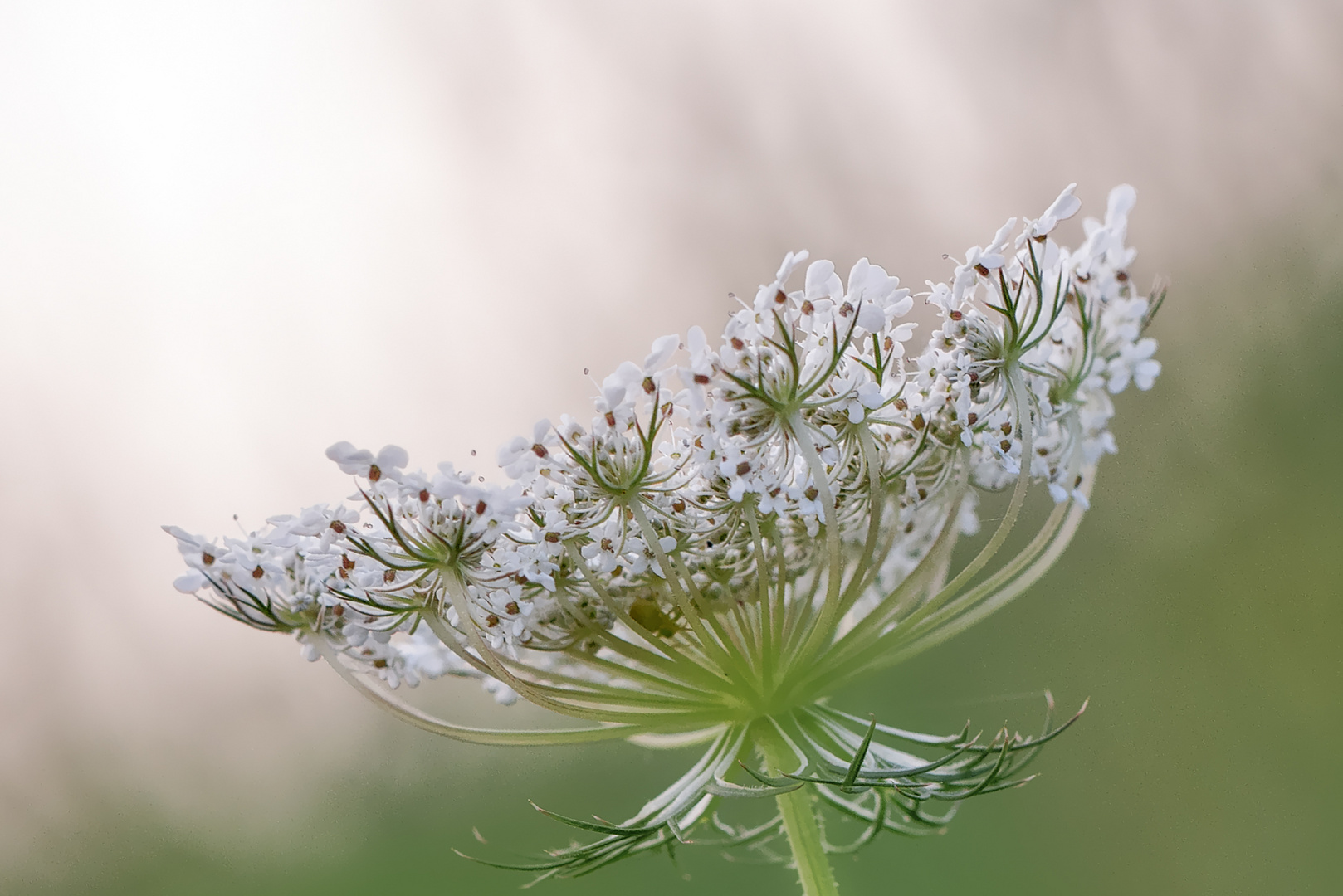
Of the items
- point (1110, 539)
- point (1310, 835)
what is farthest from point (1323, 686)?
point (1110, 539)

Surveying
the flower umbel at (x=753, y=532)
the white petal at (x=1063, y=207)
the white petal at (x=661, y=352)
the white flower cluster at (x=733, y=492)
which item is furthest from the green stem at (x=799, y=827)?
the white petal at (x=1063, y=207)

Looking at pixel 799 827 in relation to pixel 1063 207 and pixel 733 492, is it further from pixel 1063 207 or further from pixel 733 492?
pixel 1063 207

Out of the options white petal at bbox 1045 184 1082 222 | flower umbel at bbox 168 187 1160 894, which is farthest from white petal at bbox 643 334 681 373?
white petal at bbox 1045 184 1082 222

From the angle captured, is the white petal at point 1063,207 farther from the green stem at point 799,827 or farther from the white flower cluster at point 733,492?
the green stem at point 799,827

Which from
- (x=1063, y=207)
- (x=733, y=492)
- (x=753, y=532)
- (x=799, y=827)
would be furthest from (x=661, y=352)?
(x=799, y=827)

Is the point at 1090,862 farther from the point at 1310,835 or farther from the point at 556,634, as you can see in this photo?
the point at 556,634

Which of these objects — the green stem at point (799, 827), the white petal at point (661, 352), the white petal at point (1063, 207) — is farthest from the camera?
the green stem at point (799, 827)

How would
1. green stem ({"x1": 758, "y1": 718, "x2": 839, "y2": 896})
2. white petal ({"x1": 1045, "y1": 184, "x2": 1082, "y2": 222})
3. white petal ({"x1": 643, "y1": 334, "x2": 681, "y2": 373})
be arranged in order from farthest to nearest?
1. green stem ({"x1": 758, "y1": 718, "x2": 839, "y2": 896})
2. white petal ({"x1": 1045, "y1": 184, "x2": 1082, "y2": 222})
3. white petal ({"x1": 643, "y1": 334, "x2": 681, "y2": 373})

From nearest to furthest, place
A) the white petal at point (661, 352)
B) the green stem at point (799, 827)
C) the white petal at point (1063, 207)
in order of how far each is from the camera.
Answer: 1. the white petal at point (661, 352)
2. the white petal at point (1063, 207)
3. the green stem at point (799, 827)

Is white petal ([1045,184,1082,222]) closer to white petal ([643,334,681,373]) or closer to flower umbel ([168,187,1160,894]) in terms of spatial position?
flower umbel ([168,187,1160,894])
